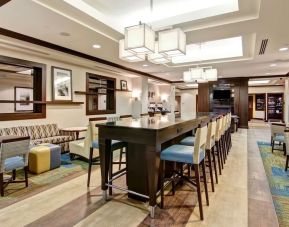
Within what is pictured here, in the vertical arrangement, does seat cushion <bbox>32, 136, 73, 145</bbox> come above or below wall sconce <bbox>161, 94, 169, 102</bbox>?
below

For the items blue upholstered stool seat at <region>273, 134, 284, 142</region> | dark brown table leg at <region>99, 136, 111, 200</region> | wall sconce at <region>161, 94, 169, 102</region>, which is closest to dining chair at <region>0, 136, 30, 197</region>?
dark brown table leg at <region>99, 136, 111, 200</region>

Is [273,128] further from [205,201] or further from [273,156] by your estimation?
[205,201]

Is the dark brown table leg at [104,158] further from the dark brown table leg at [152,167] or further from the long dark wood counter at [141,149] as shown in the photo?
the dark brown table leg at [152,167]

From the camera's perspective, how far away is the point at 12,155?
9.11ft

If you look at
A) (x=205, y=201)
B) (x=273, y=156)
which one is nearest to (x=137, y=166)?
(x=205, y=201)

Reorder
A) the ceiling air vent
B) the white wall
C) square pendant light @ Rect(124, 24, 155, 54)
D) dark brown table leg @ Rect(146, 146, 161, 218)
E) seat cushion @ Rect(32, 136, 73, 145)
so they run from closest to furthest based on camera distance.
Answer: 1. dark brown table leg @ Rect(146, 146, 161, 218)
2. square pendant light @ Rect(124, 24, 155, 54)
3. the ceiling air vent
4. seat cushion @ Rect(32, 136, 73, 145)
5. the white wall

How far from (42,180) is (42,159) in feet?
1.53

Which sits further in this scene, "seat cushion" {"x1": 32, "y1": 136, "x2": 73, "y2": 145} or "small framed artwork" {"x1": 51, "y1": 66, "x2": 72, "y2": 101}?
"small framed artwork" {"x1": 51, "y1": 66, "x2": 72, "y2": 101}

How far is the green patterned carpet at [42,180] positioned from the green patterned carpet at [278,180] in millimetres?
3004

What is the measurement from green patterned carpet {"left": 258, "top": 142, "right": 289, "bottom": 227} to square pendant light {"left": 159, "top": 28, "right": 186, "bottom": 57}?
239cm

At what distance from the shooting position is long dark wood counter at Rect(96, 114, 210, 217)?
214cm

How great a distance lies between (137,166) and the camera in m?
2.55

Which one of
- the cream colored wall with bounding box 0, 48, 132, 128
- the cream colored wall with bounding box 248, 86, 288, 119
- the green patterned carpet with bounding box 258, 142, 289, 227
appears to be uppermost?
the cream colored wall with bounding box 248, 86, 288, 119

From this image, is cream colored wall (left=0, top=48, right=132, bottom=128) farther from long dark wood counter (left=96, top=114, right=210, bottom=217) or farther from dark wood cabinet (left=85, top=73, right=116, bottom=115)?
long dark wood counter (left=96, top=114, right=210, bottom=217)
